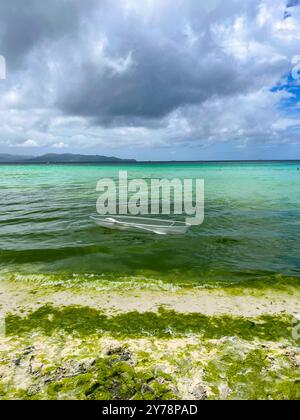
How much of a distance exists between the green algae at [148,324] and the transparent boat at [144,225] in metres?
9.06

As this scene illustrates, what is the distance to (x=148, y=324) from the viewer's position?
714cm

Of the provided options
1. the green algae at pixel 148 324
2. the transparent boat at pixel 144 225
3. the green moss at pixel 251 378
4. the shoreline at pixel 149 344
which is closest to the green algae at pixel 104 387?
the shoreline at pixel 149 344

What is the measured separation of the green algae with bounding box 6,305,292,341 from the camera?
6695 mm

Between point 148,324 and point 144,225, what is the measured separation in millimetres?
10981

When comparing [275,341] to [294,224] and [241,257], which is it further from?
[294,224]

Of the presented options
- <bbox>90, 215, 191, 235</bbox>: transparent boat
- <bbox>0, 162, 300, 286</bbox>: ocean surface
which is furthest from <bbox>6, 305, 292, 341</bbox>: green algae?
<bbox>90, 215, 191, 235</bbox>: transparent boat

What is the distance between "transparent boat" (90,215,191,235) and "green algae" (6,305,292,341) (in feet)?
29.7

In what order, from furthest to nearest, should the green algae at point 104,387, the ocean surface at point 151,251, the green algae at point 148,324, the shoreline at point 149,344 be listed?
the ocean surface at point 151,251
the green algae at point 148,324
the shoreline at point 149,344
the green algae at point 104,387

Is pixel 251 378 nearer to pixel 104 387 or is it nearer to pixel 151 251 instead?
pixel 104 387

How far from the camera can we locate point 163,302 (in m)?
8.52

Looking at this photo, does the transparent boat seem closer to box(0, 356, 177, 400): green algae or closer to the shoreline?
the shoreline

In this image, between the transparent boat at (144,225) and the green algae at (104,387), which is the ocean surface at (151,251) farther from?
the green algae at (104,387)

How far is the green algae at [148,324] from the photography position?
22.0ft
